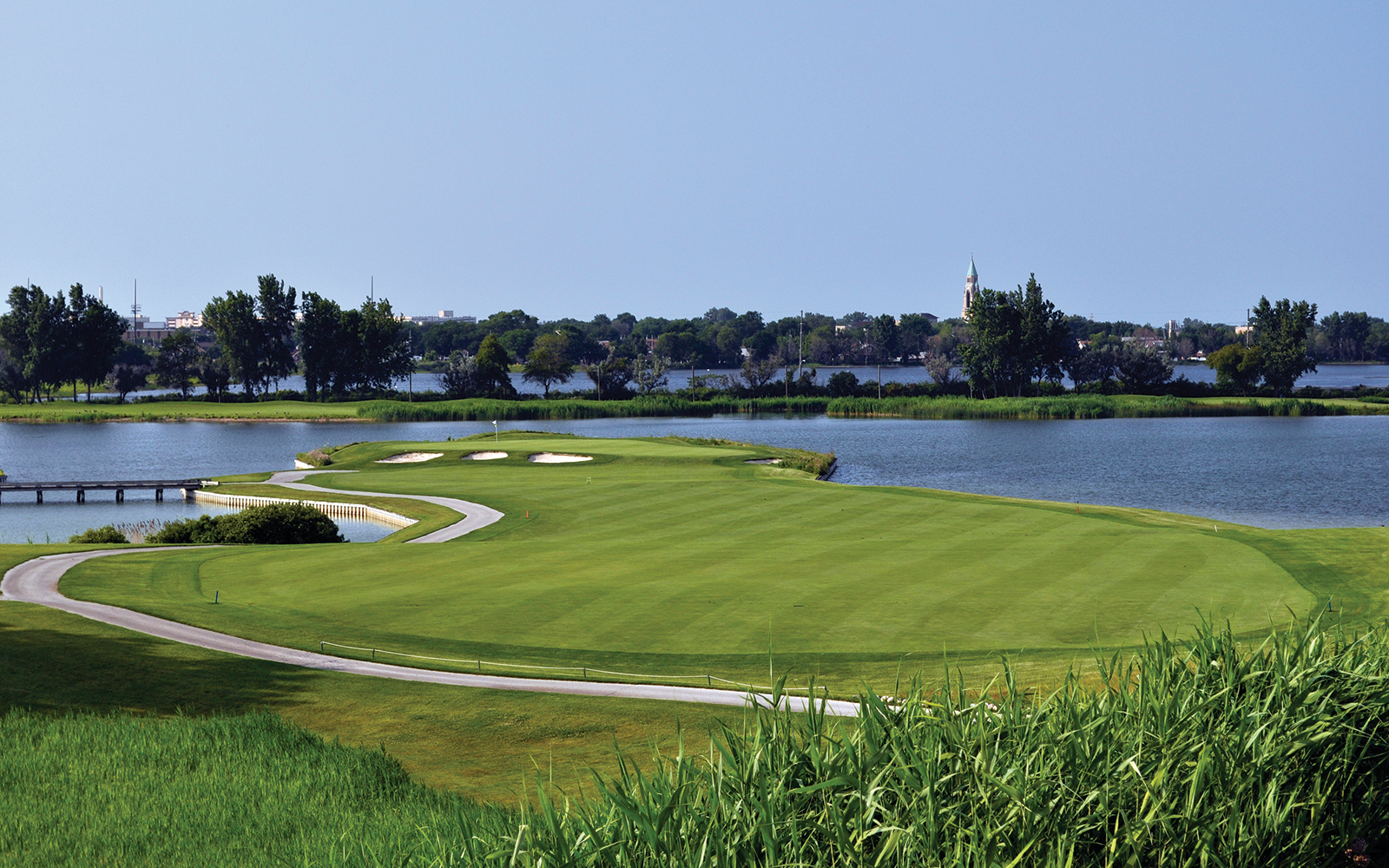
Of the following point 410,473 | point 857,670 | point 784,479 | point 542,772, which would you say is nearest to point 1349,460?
point 784,479

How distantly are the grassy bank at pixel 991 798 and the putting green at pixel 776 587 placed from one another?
7811 millimetres

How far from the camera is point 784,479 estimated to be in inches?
2063

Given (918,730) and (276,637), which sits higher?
(918,730)

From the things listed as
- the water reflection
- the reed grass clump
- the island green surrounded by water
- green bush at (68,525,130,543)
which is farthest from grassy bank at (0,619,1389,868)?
the water reflection

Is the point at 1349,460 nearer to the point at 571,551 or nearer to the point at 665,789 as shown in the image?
the point at 571,551

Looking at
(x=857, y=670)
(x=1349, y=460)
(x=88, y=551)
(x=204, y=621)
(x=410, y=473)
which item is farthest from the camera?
(x=1349, y=460)

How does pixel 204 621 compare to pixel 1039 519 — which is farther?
pixel 1039 519

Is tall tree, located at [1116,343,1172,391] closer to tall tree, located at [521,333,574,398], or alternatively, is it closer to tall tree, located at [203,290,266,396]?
tall tree, located at [521,333,574,398]

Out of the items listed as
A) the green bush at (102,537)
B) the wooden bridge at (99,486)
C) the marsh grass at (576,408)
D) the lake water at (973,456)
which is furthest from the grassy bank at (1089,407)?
the green bush at (102,537)

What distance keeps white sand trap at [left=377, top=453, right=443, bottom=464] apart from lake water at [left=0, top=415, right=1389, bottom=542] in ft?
39.6

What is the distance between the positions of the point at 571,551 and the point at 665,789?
21350 mm

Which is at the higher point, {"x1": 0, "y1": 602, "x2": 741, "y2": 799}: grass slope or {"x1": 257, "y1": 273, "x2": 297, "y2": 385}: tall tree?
{"x1": 257, "y1": 273, "x2": 297, "y2": 385}: tall tree

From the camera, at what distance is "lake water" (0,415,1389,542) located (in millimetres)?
53750

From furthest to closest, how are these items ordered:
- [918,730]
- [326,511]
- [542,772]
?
[326,511]
[542,772]
[918,730]
